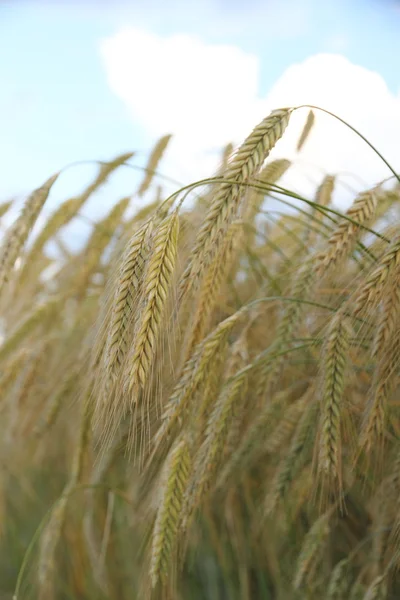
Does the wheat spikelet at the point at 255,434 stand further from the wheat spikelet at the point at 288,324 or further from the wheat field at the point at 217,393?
the wheat spikelet at the point at 288,324

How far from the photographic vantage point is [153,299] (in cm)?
93

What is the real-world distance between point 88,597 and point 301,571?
1.09 m

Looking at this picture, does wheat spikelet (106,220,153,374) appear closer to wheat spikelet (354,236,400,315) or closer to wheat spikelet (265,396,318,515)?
wheat spikelet (354,236,400,315)

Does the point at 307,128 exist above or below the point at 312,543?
above

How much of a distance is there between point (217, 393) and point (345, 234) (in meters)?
0.48

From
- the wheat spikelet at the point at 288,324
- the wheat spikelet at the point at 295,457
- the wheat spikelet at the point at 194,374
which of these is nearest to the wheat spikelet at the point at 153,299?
the wheat spikelet at the point at 194,374

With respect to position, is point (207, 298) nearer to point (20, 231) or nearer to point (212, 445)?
point (212, 445)

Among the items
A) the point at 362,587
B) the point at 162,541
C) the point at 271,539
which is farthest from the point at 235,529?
the point at 162,541

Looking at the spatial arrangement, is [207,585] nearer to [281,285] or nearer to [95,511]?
[95,511]

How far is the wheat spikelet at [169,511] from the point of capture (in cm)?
115

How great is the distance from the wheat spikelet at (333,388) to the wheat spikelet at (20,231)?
71 cm

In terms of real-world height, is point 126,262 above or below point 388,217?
below

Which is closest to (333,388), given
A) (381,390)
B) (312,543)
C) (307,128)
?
(381,390)

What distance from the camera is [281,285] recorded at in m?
1.89
